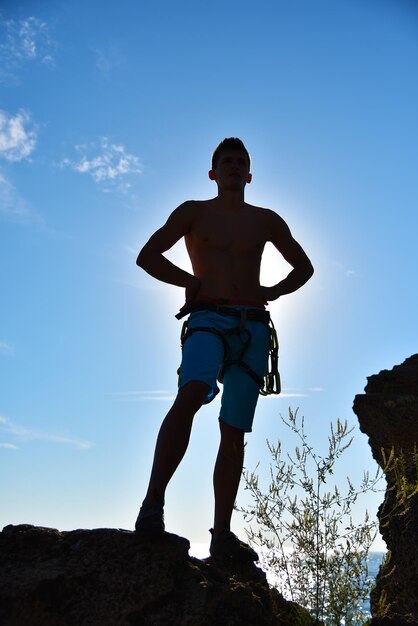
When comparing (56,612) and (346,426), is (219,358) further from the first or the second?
(56,612)

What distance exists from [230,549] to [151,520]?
2.59 feet

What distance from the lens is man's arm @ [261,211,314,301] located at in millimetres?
5117

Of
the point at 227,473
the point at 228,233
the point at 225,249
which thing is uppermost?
the point at 228,233

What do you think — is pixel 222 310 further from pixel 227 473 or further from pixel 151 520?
pixel 151 520

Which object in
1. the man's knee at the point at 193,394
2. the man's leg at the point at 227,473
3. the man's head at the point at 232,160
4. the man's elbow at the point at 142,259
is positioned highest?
the man's head at the point at 232,160

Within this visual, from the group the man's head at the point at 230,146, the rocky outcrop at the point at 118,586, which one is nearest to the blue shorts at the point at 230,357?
the rocky outcrop at the point at 118,586

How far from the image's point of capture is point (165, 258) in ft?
14.9

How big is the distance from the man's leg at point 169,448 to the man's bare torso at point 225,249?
2.88 feet

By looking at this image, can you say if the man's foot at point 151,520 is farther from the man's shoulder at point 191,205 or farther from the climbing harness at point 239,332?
the man's shoulder at point 191,205

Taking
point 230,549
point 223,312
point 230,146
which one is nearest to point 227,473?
point 230,549

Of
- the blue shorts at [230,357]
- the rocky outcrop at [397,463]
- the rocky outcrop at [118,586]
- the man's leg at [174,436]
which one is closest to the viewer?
the rocky outcrop at [118,586]

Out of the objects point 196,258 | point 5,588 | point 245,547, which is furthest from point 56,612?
point 196,258

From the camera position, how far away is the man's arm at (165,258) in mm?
4484

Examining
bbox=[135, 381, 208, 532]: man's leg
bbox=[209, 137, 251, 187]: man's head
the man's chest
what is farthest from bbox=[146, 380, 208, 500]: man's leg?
bbox=[209, 137, 251, 187]: man's head
